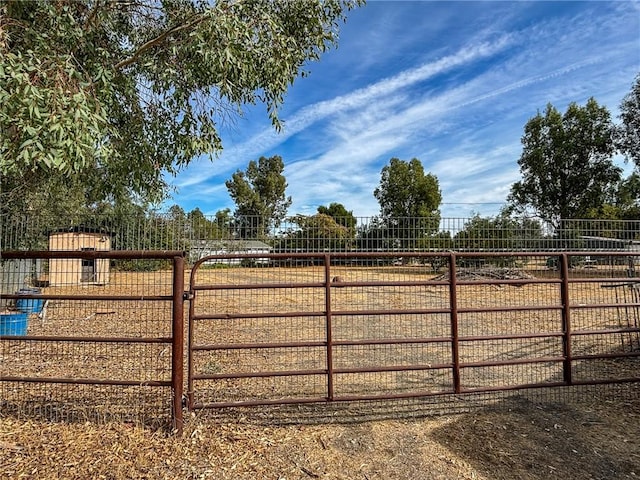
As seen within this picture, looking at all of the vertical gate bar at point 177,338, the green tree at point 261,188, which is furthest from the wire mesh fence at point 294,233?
the green tree at point 261,188

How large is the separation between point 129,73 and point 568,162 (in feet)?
89.9

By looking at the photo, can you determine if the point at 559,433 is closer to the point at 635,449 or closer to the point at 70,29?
the point at 635,449

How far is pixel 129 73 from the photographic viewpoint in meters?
3.58

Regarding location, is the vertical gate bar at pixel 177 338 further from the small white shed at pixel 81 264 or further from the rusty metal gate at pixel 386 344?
the small white shed at pixel 81 264

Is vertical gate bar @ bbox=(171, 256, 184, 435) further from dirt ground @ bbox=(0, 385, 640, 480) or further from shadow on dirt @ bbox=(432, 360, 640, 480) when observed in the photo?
shadow on dirt @ bbox=(432, 360, 640, 480)

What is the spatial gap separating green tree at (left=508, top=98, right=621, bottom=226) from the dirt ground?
76.4 feet

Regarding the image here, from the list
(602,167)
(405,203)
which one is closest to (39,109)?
(602,167)

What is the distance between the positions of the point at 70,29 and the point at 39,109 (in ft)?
3.27

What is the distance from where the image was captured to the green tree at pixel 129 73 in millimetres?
2436

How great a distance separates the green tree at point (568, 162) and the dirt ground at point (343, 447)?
23286 millimetres

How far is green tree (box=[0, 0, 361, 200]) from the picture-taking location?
7.99ft

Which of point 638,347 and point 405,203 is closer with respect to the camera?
point 638,347

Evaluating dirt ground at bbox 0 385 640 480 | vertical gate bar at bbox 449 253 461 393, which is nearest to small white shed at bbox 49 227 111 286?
dirt ground at bbox 0 385 640 480

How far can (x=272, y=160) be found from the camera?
4534cm
